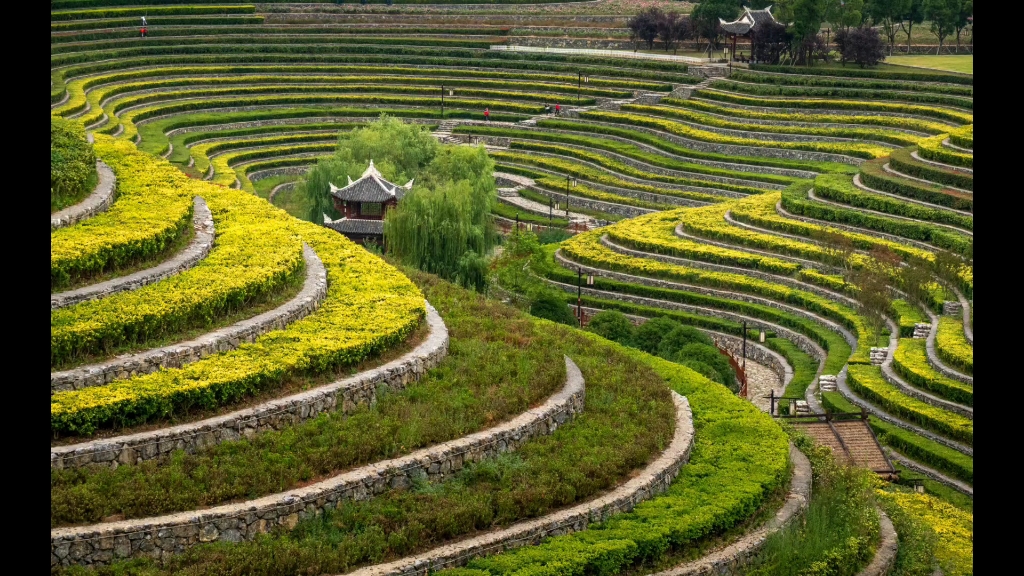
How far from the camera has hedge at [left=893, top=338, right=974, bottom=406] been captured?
41188 mm

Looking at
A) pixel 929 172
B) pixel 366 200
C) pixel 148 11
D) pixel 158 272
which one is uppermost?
pixel 148 11

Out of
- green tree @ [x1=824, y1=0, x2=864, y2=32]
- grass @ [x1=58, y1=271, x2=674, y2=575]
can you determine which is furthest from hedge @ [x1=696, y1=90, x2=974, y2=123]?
grass @ [x1=58, y1=271, x2=674, y2=575]

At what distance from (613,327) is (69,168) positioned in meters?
22.2

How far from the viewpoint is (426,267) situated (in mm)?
57156

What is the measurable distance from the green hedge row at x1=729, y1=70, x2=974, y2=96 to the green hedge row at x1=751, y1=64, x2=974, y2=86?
87 centimetres

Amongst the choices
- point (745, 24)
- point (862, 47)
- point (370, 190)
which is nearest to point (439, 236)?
point (370, 190)

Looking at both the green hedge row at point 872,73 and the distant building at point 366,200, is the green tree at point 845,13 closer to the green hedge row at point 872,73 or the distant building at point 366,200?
the green hedge row at point 872,73

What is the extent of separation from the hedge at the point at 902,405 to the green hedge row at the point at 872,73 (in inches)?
1622

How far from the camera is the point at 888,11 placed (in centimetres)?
9575

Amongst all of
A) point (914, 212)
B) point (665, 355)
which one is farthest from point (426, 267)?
point (914, 212)

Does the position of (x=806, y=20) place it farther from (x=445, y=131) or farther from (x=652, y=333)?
(x=652, y=333)

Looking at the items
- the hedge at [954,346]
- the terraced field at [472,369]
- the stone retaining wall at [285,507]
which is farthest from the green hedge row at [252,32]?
the stone retaining wall at [285,507]
